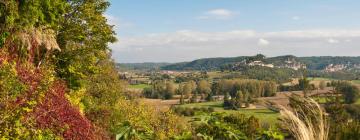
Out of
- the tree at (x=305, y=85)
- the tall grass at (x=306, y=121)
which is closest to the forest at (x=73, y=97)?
the tall grass at (x=306, y=121)

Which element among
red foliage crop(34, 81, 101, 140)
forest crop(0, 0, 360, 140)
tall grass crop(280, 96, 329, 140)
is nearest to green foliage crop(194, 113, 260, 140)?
forest crop(0, 0, 360, 140)

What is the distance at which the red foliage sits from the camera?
19605mm

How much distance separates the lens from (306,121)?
220 inches

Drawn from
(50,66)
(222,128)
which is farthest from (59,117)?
(222,128)

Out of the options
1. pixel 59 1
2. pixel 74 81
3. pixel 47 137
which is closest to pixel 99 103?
pixel 74 81

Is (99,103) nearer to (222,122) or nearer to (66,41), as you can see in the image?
(66,41)

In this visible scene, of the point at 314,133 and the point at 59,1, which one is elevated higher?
the point at 59,1

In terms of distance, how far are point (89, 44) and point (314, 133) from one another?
27363mm

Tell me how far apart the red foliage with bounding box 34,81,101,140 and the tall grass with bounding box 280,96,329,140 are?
1453 cm

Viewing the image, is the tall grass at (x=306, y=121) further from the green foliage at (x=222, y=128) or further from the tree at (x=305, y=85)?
the tree at (x=305, y=85)

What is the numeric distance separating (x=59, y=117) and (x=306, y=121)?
59.0 ft

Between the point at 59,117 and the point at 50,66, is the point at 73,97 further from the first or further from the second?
the point at 59,117

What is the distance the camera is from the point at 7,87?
16422 millimetres

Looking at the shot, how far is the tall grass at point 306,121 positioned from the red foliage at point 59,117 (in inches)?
572
